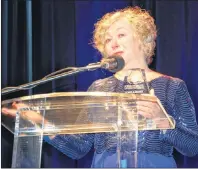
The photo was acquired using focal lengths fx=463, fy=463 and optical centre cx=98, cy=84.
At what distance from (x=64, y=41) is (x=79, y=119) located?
122 cm

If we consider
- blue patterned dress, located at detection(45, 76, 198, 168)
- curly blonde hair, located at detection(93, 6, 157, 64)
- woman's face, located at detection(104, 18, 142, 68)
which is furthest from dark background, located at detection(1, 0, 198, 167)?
blue patterned dress, located at detection(45, 76, 198, 168)

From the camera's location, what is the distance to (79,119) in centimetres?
137

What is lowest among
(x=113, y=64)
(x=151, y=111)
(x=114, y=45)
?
(x=151, y=111)

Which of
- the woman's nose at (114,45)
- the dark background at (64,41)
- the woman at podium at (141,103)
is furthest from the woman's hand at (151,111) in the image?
the dark background at (64,41)

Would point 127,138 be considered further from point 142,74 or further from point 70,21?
point 70,21

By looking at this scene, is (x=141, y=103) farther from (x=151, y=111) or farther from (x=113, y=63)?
(x=113, y=63)

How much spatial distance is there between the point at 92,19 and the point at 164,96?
1.00 m

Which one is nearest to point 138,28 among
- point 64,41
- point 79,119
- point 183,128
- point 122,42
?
point 122,42

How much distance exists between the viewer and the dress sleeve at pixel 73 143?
158cm

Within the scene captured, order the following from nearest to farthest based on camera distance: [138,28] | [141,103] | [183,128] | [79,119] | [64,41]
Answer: [141,103] → [79,119] → [183,128] → [138,28] → [64,41]

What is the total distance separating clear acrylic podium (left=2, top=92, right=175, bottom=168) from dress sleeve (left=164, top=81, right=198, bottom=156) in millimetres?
203

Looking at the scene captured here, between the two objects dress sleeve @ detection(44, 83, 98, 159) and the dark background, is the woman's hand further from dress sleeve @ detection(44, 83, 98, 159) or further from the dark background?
the dark background

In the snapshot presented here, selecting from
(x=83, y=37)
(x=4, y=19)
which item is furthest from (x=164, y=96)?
(x=4, y=19)

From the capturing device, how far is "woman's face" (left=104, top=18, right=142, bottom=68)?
1.74 metres
